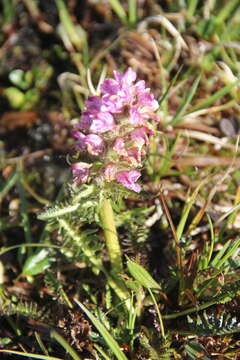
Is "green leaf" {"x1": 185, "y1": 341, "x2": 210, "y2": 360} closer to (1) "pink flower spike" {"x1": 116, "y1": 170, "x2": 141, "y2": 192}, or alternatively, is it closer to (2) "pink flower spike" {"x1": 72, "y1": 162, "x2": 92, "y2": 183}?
(1) "pink flower spike" {"x1": 116, "y1": 170, "x2": 141, "y2": 192}

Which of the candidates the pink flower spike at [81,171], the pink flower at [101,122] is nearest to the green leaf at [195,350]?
the pink flower spike at [81,171]

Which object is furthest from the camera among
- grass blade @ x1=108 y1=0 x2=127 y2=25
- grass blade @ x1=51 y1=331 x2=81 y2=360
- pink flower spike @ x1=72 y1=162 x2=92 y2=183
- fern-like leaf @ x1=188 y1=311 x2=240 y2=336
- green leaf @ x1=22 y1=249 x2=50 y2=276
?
grass blade @ x1=108 y1=0 x2=127 y2=25

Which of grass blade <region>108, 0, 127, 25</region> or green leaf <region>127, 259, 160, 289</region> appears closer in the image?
green leaf <region>127, 259, 160, 289</region>

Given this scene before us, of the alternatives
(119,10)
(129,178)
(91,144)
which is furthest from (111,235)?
(119,10)

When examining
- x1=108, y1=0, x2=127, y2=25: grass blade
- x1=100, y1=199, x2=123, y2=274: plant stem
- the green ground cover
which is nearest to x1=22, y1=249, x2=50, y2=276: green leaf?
the green ground cover

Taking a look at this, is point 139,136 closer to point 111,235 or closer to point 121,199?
point 121,199

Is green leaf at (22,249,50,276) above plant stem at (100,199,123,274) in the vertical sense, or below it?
below

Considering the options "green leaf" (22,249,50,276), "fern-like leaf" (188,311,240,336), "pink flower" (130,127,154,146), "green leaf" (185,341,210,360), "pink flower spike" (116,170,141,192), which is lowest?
"green leaf" (185,341,210,360)

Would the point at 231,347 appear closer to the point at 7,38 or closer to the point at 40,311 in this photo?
the point at 40,311
